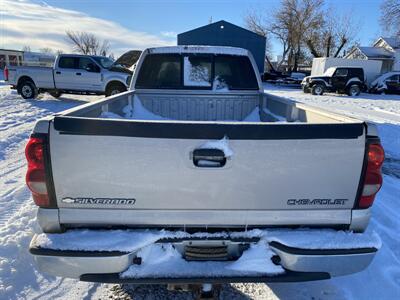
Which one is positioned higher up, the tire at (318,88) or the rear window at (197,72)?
the rear window at (197,72)

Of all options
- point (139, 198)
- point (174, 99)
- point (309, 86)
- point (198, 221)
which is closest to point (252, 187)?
point (198, 221)

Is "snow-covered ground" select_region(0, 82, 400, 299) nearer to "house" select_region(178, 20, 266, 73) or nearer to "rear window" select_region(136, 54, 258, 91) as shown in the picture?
"rear window" select_region(136, 54, 258, 91)

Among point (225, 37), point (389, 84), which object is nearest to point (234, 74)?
point (389, 84)

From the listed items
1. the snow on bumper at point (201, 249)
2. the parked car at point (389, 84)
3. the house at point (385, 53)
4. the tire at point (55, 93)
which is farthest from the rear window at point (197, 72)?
the house at point (385, 53)

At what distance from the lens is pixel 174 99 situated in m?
5.02

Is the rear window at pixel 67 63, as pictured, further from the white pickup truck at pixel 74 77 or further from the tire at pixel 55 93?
the tire at pixel 55 93

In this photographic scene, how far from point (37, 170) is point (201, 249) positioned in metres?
1.16

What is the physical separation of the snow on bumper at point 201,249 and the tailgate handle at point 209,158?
47cm

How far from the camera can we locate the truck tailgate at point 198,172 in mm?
2074

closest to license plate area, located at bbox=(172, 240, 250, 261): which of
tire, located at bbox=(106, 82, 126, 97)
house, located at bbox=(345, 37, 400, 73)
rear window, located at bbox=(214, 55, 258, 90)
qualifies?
rear window, located at bbox=(214, 55, 258, 90)

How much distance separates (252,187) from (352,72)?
2432cm

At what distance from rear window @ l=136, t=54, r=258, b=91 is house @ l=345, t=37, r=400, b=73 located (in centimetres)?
4054

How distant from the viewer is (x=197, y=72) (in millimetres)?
5094

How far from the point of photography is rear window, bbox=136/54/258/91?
4984mm
